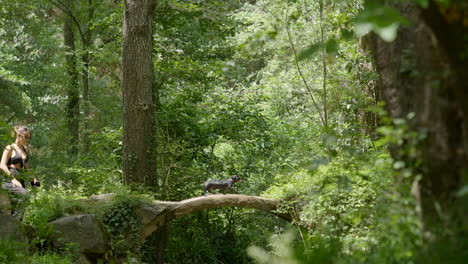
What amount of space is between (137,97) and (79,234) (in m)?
3.31

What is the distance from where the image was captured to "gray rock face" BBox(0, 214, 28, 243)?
6.48 metres

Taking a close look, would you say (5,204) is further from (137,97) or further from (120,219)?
(137,97)

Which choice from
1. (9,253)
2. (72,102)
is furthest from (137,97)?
(72,102)

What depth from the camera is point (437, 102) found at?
2.46 m

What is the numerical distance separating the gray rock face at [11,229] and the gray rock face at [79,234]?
577 millimetres

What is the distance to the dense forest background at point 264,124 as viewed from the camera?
2.52 meters

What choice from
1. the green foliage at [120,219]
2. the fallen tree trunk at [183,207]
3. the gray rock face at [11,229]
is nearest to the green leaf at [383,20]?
the gray rock face at [11,229]

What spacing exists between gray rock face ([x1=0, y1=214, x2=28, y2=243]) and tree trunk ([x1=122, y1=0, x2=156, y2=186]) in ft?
10.6

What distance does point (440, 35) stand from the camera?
2332 mm

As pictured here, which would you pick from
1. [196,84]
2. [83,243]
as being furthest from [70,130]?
[83,243]

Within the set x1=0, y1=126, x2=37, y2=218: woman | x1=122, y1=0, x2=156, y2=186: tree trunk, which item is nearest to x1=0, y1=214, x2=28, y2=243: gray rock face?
x1=0, y1=126, x2=37, y2=218: woman

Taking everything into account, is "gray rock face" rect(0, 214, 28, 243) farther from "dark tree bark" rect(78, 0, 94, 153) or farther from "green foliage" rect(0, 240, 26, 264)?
"dark tree bark" rect(78, 0, 94, 153)

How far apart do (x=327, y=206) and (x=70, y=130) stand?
11866 millimetres

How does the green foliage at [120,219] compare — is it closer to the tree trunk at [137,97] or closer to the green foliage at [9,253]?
the tree trunk at [137,97]
